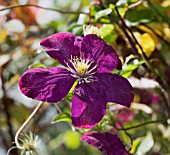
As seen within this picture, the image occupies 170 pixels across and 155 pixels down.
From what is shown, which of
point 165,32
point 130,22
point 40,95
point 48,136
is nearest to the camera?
point 40,95

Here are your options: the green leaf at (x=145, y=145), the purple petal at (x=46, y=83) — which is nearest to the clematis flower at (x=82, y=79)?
the purple petal at (x=46, y=83)

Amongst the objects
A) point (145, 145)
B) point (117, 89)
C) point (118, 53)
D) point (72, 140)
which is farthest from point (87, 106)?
point (72, 140)

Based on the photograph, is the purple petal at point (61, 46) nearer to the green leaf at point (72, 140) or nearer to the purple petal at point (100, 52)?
the purple petal at point (100, 52)

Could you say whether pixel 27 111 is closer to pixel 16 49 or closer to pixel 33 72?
pixel 16 49

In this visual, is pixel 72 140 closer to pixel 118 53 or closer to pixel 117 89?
pixel 118 53

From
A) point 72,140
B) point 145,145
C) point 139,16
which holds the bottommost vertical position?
point 72,140

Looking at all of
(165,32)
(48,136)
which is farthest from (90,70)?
(48,136)
